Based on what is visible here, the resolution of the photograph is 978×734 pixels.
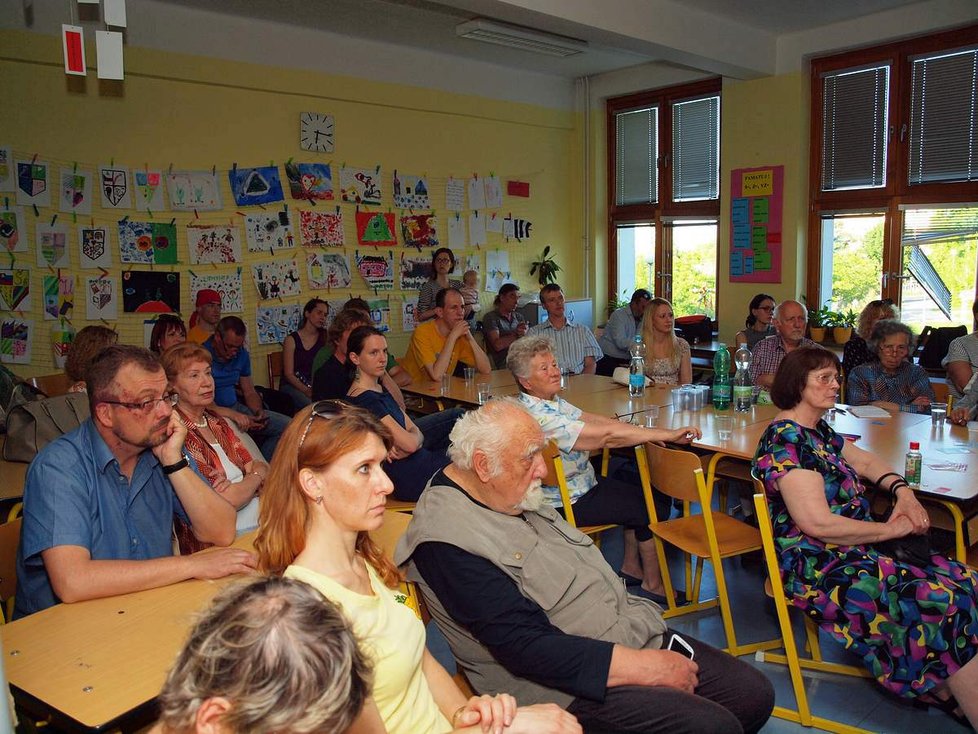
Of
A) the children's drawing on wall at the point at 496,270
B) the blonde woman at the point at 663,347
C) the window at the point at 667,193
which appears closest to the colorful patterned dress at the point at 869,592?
the blonde woman at the point at 663,347

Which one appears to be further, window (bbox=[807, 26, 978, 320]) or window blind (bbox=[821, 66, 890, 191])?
window blind (bbox=[821, 66, 890, 191])

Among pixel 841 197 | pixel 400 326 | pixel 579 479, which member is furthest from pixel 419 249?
pixel 579 479

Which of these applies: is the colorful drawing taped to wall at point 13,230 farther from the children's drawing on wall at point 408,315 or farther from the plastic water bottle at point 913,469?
the plastic water bottle at point 913,469

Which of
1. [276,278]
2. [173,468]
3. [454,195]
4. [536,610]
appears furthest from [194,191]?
[536,610]

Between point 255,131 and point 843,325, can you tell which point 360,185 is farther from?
point 843,325

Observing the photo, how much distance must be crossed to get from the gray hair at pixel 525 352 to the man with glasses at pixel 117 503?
5.08 feet

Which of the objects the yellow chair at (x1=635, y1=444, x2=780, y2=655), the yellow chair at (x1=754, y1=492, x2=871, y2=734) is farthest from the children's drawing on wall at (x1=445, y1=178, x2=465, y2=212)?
the yellow chair at (x1=754, y1=492, x2=871, y2=734)

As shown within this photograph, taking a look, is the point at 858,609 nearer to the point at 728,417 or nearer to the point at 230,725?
the point at 728,417

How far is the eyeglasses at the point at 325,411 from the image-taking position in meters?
1.83

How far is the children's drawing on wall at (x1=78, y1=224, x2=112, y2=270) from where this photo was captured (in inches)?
227

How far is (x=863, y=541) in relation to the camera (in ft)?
8.80

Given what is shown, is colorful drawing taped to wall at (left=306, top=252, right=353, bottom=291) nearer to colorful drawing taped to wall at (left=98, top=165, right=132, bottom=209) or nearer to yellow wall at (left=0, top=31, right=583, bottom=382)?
yellow wall at (left=0, top=31, right=583, bottom=382)

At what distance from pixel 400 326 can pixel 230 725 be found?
662cm

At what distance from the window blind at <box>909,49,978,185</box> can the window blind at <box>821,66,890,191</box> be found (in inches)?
9.1
